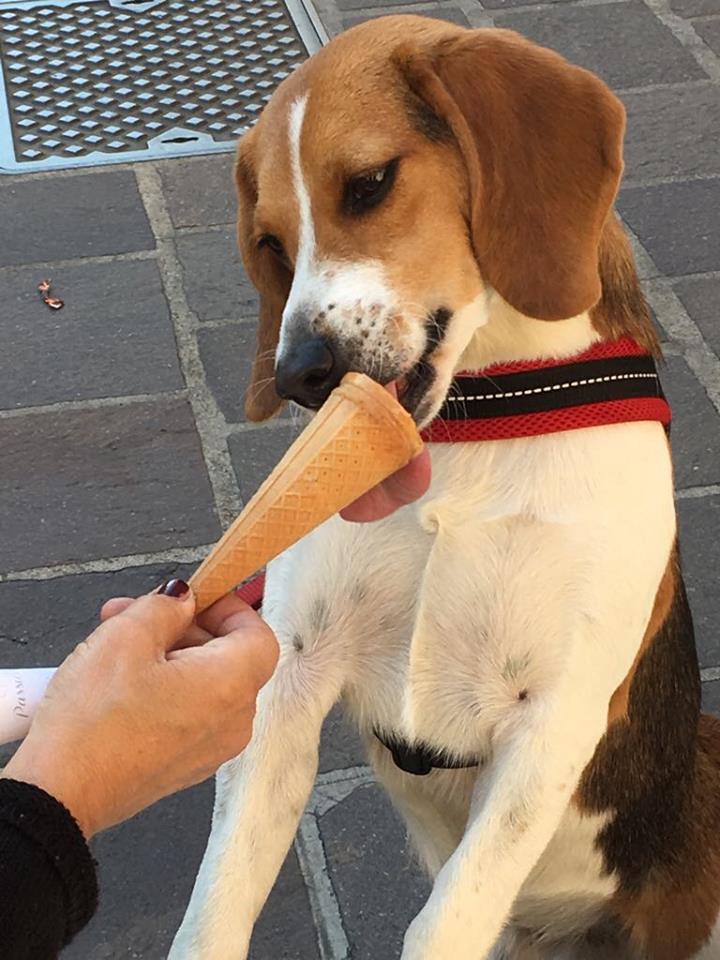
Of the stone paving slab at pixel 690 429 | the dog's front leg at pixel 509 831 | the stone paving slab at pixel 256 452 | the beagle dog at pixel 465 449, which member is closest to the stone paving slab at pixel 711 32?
the stone paving slab at pixel 690 429

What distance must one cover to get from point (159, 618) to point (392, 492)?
1.53ft

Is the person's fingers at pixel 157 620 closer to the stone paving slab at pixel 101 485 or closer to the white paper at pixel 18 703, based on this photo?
the white paper at pixel 18 703

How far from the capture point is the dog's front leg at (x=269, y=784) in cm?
243

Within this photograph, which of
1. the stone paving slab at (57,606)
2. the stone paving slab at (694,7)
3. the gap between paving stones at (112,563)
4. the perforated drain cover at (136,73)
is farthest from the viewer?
the stone paving slab at (694,7)

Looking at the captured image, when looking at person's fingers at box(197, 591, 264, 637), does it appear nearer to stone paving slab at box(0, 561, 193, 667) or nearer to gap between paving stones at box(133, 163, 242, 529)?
stone paving slab at box(0, 561, 193, 667)

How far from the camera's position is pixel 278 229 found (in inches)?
97.2

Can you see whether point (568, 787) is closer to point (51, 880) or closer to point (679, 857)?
point (679, 857)

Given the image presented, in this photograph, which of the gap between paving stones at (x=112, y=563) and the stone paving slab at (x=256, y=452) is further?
the stone paving slab at (x=256, y=452)

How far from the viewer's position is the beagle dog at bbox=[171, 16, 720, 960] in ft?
7.59

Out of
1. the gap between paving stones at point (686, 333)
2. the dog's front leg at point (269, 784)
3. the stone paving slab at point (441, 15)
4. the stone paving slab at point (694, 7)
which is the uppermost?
the dog's front leg at point (269, 784)

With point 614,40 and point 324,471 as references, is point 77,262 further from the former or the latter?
point 324,471

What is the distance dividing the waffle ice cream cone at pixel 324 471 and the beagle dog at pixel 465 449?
0.62 ft

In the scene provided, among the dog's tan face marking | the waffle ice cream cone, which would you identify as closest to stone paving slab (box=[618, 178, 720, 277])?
the dog's tan face marking

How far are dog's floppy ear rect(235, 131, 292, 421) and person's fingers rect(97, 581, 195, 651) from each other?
63 centimetres
